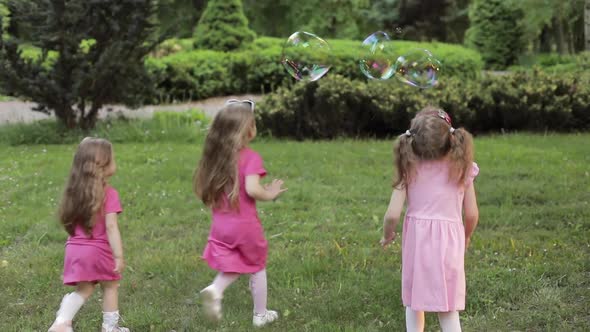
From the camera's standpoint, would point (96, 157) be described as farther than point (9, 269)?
No

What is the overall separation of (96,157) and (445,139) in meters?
1.96

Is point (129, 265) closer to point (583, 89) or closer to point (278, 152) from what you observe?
point (278, 152)

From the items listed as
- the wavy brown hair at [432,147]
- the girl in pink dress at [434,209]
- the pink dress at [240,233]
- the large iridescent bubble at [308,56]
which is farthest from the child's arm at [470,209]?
the large iridescent bubble at [308,56]

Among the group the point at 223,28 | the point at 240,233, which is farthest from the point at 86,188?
the point at 223,28

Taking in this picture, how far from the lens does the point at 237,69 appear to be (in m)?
17.7

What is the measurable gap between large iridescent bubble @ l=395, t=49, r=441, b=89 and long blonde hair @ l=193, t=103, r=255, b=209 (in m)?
2.16

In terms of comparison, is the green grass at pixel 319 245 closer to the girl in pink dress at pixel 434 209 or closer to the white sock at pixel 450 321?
the white sock at pixel 450 321

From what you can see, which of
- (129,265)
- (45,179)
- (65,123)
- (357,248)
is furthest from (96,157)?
(65,123)

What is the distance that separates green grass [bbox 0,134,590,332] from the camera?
4.41 metres

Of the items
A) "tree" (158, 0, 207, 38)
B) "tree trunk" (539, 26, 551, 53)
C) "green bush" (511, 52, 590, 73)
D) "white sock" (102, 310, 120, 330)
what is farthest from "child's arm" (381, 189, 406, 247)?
"tree trunk" (539, 26, 551, 53)

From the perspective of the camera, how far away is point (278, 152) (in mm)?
9195

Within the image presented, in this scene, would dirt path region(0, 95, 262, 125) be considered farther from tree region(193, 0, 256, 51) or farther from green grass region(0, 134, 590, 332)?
green grass region(0, 134, 590, 332)

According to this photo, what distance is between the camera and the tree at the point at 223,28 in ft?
62.4

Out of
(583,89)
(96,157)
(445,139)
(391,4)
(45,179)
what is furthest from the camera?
(391,4)
